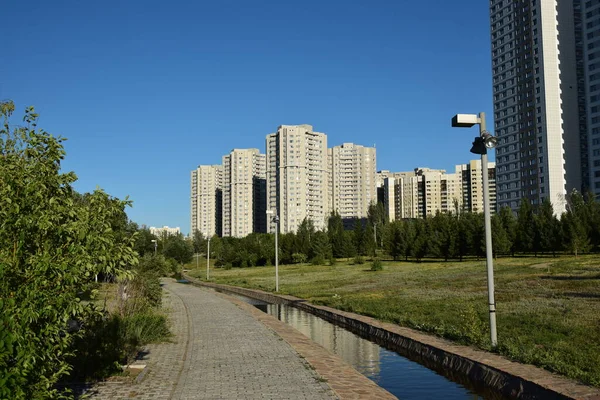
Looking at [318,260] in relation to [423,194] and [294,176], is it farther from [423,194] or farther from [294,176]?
[423,194]

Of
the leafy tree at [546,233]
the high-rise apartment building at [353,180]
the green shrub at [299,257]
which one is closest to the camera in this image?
the leafy tree at [546,233]

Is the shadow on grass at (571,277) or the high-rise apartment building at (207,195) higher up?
the high-rise apartment building at (207,195)

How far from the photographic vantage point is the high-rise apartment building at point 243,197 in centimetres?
15638

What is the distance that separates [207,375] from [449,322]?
8.90 m

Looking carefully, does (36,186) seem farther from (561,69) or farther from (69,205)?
(561,69)

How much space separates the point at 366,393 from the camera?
883cm

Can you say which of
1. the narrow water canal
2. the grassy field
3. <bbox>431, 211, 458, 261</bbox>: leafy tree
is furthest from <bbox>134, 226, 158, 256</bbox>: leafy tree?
<bbox>431, 211, 458, 261</bbox>: leafy tree

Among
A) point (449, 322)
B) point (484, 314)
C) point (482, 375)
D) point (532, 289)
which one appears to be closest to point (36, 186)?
point (482, 375)

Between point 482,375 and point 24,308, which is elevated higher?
point 24,308

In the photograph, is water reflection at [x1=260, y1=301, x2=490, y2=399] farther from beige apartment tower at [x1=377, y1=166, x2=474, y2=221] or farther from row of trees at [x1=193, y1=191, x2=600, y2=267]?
beige apartment tower at [x1=377, y1=166, x2=474, y2=221]

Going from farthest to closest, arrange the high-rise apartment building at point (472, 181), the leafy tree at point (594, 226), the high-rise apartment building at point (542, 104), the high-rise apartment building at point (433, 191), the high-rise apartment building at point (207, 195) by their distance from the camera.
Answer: the high-rise apartment building at point (207, 195) < the high-rise apartment building at point (433, 191) < the high-rise apartment building at point (472, 181) < the high-rise apartment building at point (542, 104) < the leafy tree at point (594, 226)

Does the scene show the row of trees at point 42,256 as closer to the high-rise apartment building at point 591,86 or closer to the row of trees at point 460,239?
the row of trees at point 460,239

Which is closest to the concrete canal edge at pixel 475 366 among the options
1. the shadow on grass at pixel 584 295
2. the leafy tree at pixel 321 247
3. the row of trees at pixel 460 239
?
the shadow on grass at pixel 584 295

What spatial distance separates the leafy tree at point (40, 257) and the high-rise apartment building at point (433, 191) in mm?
162889
